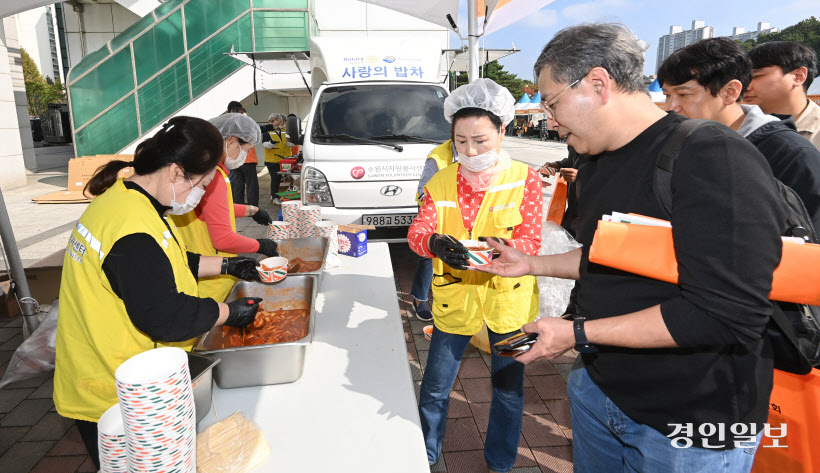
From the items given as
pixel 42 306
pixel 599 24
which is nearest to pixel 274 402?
pixel 599 24

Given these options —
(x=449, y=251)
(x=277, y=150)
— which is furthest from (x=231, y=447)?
(x=277, y=150)

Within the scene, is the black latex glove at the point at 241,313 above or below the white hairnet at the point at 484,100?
below

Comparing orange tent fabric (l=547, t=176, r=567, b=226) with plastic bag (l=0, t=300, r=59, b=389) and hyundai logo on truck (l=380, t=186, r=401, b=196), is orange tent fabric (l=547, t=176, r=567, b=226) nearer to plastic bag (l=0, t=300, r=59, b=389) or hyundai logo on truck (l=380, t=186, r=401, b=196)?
hyundai logo on truck (l=380, t=186, r=401, b=196)

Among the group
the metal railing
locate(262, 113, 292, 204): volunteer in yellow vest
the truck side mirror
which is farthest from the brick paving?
the metal railing

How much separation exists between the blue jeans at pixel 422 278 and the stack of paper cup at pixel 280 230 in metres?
1.35

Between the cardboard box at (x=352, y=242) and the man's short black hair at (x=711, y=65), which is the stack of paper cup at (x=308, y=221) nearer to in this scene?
the cardboard box at (x=352, y=242)

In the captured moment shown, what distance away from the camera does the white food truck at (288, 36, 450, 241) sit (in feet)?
15.9

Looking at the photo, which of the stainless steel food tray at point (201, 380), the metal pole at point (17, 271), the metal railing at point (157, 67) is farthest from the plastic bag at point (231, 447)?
the metal railing at point (157, 67)

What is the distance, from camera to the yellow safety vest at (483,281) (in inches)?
82.2

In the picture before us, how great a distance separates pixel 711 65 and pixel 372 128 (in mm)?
3763

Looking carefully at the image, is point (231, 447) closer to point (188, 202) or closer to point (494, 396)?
point (188, 202)

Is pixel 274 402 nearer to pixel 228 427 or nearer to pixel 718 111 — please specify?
pixel 228 427

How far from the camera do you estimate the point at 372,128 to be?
5.27 meters

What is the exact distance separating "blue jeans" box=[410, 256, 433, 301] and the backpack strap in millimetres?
3066
